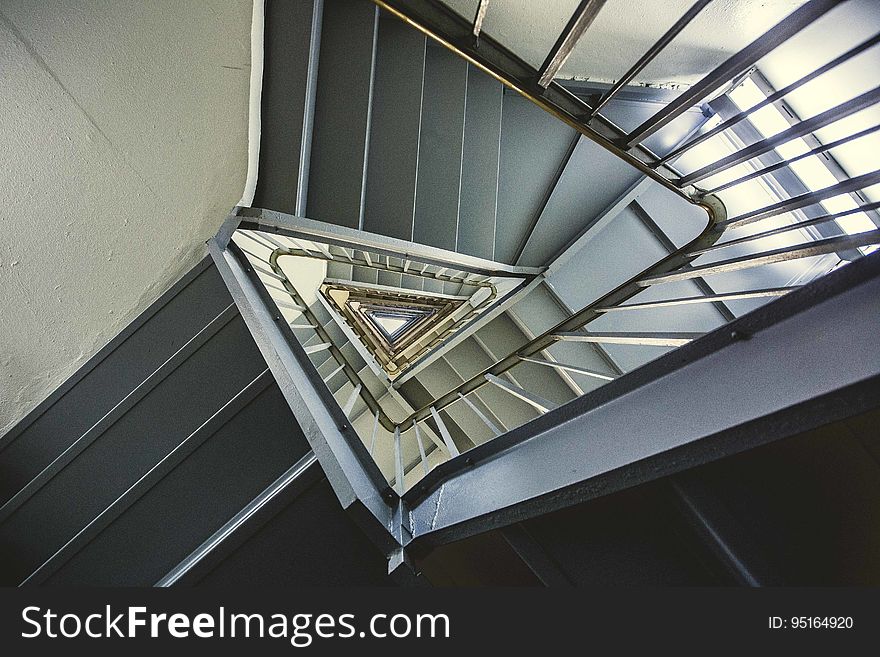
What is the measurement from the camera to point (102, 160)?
250 centimetres

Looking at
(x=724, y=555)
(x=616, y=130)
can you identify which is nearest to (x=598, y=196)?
(x=616, y=130)

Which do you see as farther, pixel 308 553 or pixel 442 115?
pixel 442 115

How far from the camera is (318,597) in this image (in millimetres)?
1155

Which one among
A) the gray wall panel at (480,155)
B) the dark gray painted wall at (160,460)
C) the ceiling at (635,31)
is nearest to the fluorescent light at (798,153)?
the ceiling at (635,31)

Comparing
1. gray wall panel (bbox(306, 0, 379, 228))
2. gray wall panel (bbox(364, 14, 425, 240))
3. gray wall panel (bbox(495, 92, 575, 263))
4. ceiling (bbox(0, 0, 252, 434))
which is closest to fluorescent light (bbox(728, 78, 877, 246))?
gray wall panel (bbox(495, 92, 575, 263))

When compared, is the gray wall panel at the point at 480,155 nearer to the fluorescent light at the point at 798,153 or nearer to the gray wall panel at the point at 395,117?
the gray wall panel at the point at 395,117

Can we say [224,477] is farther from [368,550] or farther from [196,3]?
[196,3]

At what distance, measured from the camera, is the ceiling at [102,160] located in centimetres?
228

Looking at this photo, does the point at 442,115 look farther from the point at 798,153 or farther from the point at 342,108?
the point at 798,153

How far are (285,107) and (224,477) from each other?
5.32 feet

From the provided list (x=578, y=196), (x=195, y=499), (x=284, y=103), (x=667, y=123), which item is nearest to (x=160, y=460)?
(x=195, y=499)

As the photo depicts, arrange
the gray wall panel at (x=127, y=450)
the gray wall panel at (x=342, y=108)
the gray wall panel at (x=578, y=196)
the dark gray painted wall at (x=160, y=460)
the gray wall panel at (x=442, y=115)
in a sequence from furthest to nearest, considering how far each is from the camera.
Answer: the gray wall panel at (x=578, y=196) < the gray wall panel at (x=442, y=115) < the gray wall panel at (x=342, y=108) < the gray wall panel at (x=127, y=450) < the dark gray painted wall at (x=160, y=460)

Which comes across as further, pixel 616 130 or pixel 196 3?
pixel 196 3

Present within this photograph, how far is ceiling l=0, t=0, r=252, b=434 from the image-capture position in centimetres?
228
